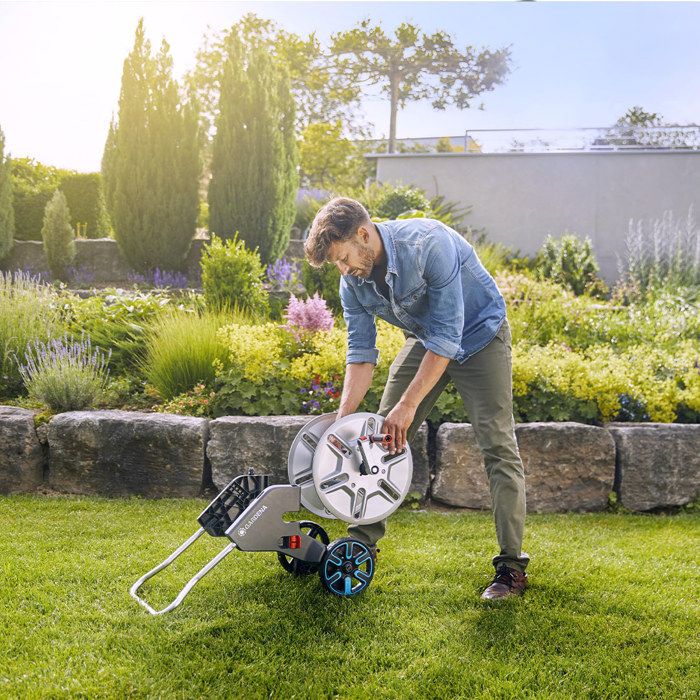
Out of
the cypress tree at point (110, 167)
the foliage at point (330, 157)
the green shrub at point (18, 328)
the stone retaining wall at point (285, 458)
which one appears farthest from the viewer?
the foliage at point (330, 157)

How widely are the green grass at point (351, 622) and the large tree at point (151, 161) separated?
756cm

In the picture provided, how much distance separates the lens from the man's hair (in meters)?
2.72

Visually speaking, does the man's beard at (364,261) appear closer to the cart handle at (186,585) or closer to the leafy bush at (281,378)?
the cart handle at (186,585)

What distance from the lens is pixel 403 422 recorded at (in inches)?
112

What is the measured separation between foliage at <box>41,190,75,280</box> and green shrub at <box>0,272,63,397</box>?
5636 millimetres

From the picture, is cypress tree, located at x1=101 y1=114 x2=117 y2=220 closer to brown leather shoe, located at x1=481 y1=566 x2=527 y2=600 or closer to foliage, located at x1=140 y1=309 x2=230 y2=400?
foliage, located at x1=140 y1=309 x2=230 y2=400

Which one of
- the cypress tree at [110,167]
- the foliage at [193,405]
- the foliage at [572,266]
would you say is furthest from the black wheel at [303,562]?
the cypress tree at [110,167]

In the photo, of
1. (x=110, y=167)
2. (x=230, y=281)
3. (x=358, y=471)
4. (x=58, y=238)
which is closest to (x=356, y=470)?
(x=358, y=471)

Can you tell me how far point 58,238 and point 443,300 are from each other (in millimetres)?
9876

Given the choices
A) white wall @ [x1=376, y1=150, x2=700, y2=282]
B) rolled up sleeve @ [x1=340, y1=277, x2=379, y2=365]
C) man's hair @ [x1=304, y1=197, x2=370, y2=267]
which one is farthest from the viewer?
white wall @ [x1=376, y1=150, x2=700, y2=282]

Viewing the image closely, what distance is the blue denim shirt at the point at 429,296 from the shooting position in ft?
9.41

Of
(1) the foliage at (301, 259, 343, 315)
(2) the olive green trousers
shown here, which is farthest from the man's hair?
(1) the foliage at (301, 259, 343, 315)

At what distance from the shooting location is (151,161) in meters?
10.9

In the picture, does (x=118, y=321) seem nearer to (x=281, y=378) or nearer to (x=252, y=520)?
(x=281, y=378)
